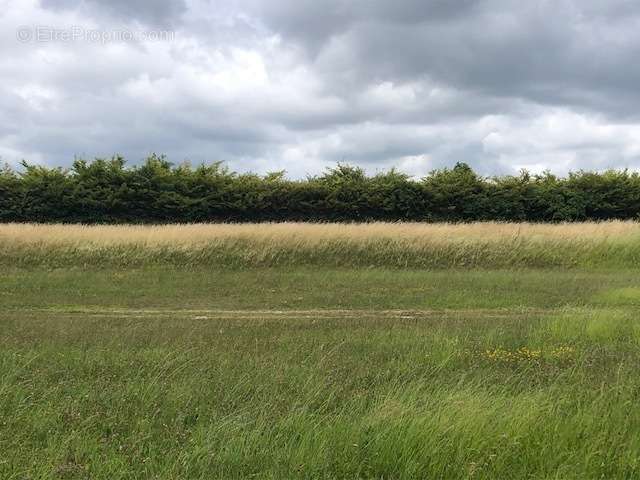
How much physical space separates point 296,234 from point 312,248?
37.9 inches

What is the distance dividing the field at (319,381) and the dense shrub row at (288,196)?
22.1 metres

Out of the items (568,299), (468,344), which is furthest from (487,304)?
(468,344)

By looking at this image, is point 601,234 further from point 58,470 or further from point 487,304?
point 58,470

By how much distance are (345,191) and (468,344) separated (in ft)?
106

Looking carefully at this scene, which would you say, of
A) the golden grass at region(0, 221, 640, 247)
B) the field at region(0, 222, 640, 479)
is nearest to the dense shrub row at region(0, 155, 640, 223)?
the golden grass at region(0, 221, 640, 247)

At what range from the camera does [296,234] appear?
23344 millimetres

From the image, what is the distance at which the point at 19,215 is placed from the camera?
38.3 m

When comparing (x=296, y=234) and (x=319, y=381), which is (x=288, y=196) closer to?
(x=296, y=234)

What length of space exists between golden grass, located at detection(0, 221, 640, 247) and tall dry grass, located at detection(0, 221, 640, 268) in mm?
37

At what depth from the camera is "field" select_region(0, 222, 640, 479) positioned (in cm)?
489

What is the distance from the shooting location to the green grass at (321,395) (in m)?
4.85

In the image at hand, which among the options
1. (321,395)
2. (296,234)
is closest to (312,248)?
(296,234)

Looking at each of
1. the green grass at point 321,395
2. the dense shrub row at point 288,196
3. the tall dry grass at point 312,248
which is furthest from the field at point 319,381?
the dense shrub row at point 288,196

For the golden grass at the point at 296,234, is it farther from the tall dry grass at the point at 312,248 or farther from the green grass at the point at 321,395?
the green grass at the point at 321,395
